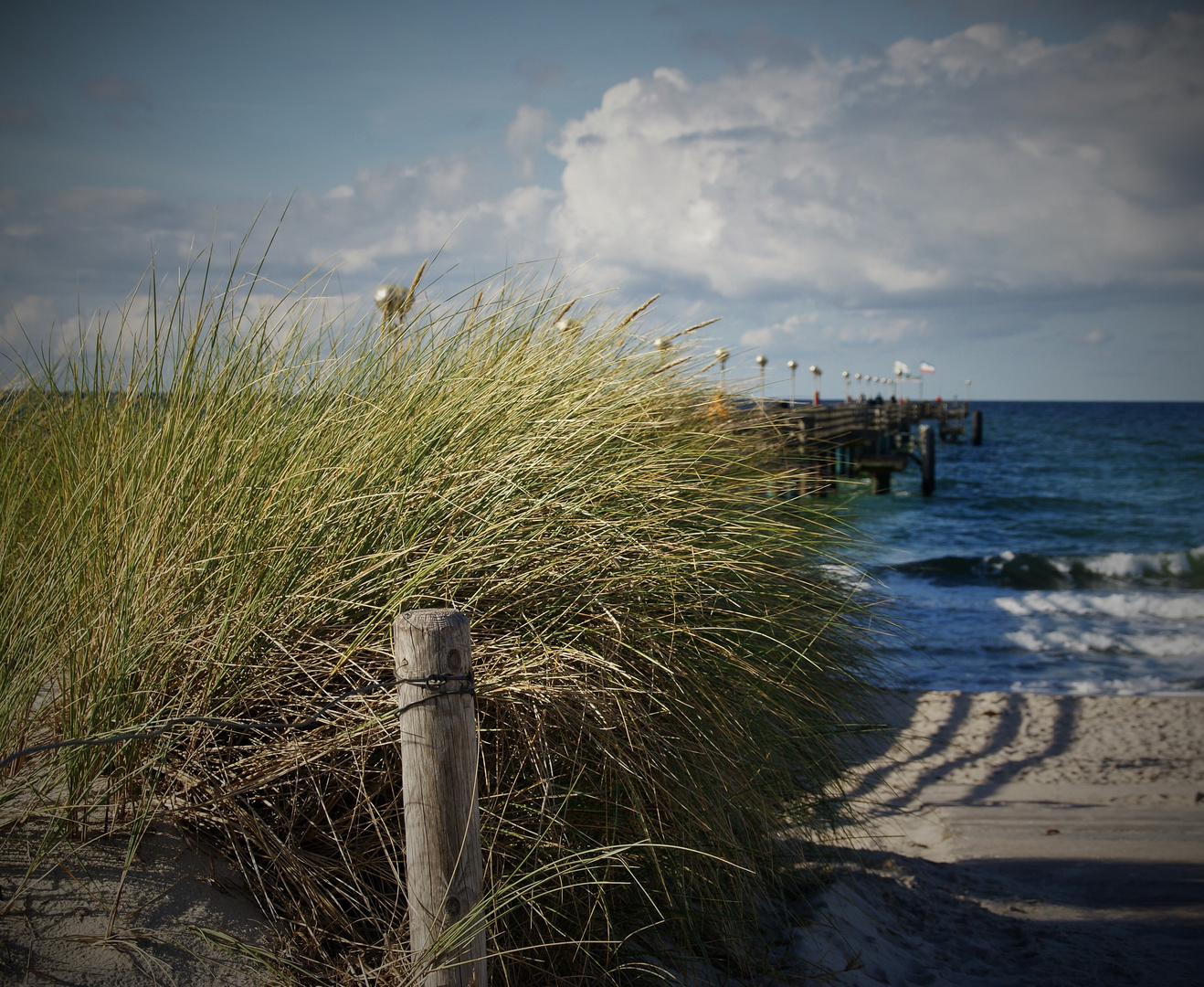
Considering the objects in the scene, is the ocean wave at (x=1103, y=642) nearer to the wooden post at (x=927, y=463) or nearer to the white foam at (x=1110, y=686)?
the white foam at (x=1110, y=686)

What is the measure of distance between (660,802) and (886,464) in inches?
884

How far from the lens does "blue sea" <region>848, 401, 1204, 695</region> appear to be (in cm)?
769

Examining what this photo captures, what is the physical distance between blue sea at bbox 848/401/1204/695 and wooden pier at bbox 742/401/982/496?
13.6 inches

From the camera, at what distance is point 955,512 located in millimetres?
22094

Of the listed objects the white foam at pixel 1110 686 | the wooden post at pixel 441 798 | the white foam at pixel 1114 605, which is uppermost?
the wooden post at pixel 441 798

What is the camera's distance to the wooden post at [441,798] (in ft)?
5.25

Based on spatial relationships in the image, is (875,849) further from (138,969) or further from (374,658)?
(138,969)

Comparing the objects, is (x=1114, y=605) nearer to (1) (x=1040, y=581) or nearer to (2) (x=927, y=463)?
(1) (x=1040, y=581)

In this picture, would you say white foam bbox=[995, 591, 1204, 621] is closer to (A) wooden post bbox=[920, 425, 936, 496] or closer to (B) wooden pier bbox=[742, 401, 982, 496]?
(B) wooden pier bbox=[742, 401, 982, 496]

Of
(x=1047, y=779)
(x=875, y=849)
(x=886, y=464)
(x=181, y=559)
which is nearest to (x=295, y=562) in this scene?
(x=181, y=559)

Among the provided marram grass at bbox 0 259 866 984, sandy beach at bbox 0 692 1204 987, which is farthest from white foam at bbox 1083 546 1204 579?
marram grass at bbox 0 259 866 984

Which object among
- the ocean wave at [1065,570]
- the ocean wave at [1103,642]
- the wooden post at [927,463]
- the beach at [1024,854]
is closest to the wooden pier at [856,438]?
the wooden post at [927,463]

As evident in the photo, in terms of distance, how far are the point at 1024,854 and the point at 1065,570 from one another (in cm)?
1146

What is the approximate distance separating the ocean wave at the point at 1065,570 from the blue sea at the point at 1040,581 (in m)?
0.03
